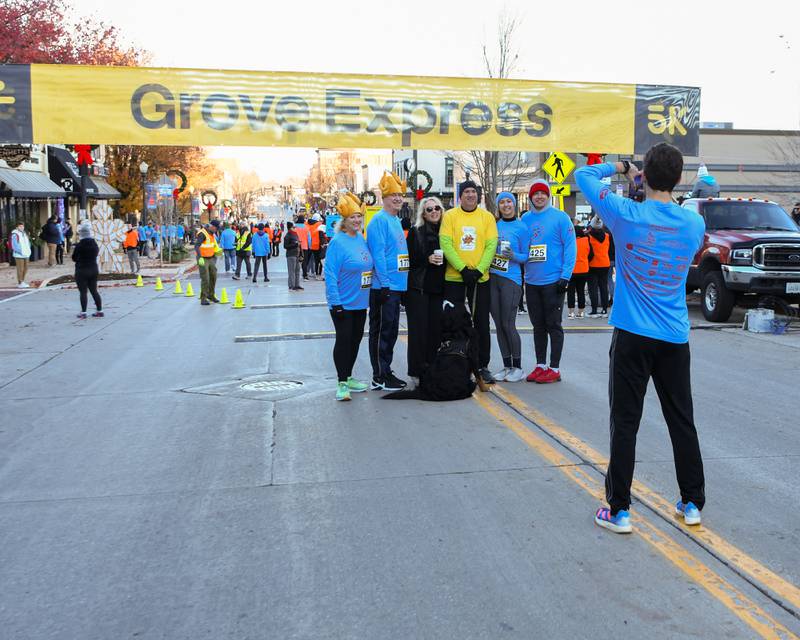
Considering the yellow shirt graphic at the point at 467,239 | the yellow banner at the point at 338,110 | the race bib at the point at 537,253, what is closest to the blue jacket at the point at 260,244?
the yellow banner at the point at 338,110

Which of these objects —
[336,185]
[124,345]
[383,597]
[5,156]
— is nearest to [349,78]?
[124,345]

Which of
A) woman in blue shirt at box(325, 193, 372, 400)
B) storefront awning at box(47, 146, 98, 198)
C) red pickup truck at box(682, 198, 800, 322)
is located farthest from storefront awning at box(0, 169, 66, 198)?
woman in blue shirt at box(325, 193, 372, 400)

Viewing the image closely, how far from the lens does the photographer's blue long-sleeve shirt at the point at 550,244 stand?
866cm

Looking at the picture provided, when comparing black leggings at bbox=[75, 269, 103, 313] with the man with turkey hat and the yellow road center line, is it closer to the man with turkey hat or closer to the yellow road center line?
the man with turkey hat

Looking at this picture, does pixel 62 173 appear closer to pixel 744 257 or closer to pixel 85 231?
pixel 85 231

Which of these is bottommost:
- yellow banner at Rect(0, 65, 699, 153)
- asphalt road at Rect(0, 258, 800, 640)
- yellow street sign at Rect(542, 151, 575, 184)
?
asphalt road at Rect(0, 258, 800, 640)

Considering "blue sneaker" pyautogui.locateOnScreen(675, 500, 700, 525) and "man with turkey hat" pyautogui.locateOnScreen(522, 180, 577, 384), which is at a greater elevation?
"man with turkey hat" pyautogui.locateOnScreen(522, 180, 577, 384)

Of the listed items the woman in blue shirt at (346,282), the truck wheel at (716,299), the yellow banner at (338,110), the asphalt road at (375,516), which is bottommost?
the asphalt road at (375,516)

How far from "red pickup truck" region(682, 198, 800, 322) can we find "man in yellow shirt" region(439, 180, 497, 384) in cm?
609

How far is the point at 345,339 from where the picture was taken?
799 centimetres

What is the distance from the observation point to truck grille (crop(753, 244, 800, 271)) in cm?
1368

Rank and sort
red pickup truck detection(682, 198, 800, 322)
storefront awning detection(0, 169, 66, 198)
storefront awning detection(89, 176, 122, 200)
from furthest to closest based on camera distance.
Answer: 1. storefront awning detection(89, 176, 122, 200)
2. storefront awning detection(0, 169, 66, 198)
3. red pickup truck detection(682, 198, 800, 322)

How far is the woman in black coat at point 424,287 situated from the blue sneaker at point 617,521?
378 cm

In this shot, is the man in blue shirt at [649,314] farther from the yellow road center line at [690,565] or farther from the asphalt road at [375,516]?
the asphalt road at [375,516]
